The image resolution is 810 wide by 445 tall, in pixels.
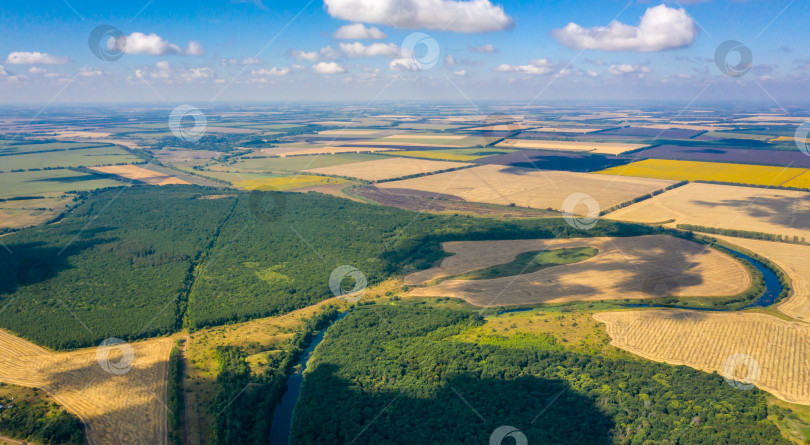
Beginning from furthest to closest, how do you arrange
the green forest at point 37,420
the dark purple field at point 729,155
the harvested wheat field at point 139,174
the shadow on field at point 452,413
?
the dark purple field at point 729,155
the harvested wheat field at point 139,174
the green forest at point 37,420
the shadow on field at point 452,413

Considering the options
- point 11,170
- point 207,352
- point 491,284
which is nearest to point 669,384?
point 491,284

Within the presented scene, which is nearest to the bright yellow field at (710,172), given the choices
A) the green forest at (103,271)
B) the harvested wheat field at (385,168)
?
the harvested wheat field at (385,168)

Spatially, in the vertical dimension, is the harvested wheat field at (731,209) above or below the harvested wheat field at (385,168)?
below

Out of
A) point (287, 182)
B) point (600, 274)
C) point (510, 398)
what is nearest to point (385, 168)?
point (287, 182)

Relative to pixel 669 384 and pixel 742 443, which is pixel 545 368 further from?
pixel 742 443

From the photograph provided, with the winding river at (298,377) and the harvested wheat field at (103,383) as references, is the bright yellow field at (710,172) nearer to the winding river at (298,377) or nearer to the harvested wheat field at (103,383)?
the winding river at (298,377)

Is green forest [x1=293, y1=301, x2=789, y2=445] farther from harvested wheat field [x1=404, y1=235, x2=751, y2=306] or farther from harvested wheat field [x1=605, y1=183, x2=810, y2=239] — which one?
harvested wheat field [x1=605, y1=183, x2=810, y2=239]
